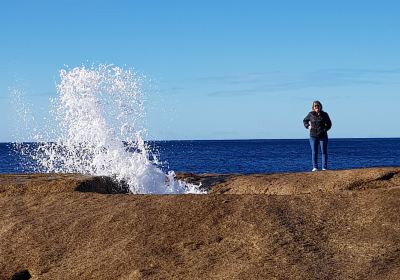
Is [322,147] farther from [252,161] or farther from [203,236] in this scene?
[252,161]

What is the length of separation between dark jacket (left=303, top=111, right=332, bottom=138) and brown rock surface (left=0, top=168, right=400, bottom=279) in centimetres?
565

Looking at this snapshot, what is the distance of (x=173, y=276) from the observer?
820 centimetres

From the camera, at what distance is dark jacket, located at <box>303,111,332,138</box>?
16.0 meters

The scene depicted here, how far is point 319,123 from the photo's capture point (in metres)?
16.0

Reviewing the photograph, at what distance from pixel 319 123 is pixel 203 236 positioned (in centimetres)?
749

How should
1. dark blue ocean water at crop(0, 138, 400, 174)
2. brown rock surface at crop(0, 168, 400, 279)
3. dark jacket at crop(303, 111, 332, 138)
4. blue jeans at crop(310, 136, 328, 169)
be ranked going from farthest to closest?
1. dark blue ocean water at crop(0, 138, 400, 174)
2. blue jeans at crop(310, 136, 328, 169)
3. dark jacket at crop(303, 111, 332, 138)
4. brown rock surface at crop(0, 168, 400, 279)

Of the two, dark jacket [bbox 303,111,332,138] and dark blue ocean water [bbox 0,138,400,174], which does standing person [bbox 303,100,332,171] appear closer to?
dark jacket [bbox 303,111,332,138]

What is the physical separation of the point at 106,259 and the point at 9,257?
5.20 feet

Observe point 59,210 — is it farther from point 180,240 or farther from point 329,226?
point 329,226

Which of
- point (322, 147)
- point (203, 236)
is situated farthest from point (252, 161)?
point (203, 236)

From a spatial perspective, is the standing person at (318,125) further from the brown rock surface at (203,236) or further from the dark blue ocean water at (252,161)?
the dark blue ocean water at (252,161)

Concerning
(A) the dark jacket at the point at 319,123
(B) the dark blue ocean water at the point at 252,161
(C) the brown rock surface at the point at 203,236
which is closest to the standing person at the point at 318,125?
(A) the dark jacket at the point at 319,123

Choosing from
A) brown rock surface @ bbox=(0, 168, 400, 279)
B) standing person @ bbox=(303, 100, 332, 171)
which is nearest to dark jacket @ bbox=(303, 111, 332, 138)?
standing person @ bbox=(303, 100, 332, 171)

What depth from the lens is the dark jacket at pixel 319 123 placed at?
16000 mm
